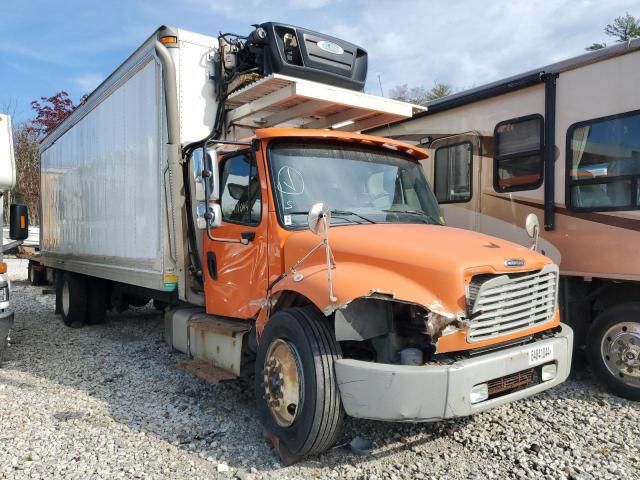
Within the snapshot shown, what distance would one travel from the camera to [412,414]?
320 centimetres

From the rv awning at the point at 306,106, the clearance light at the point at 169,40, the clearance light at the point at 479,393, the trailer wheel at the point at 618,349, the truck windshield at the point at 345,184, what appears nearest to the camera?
the clearance light at the point at 479,393

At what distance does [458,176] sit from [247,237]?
3329 millimetres

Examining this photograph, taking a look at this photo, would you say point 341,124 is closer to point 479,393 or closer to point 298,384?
point 298,384

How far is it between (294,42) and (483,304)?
3200mm

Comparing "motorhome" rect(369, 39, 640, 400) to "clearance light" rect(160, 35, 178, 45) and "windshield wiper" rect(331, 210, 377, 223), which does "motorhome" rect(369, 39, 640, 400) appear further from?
"clearance light" rect(160, 35, 178, 45)

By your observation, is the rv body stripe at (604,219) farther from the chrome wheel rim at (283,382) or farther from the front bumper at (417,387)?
the chrome wheel rim at (283,382)

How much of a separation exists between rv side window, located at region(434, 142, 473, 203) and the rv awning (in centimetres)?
109

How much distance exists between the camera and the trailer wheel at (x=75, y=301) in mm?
8750

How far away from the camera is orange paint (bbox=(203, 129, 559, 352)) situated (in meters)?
3.32

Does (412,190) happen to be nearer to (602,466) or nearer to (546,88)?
(546,88)

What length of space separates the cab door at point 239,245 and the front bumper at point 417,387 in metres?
1.32

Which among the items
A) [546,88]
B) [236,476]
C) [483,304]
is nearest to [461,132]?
[546,88]

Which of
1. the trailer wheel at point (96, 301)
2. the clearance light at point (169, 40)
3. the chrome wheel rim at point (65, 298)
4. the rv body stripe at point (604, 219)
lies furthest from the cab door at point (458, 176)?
the chrome wheel rim at point (65, 298)

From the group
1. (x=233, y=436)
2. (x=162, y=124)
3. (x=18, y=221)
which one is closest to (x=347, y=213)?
(x=233, y=436)
